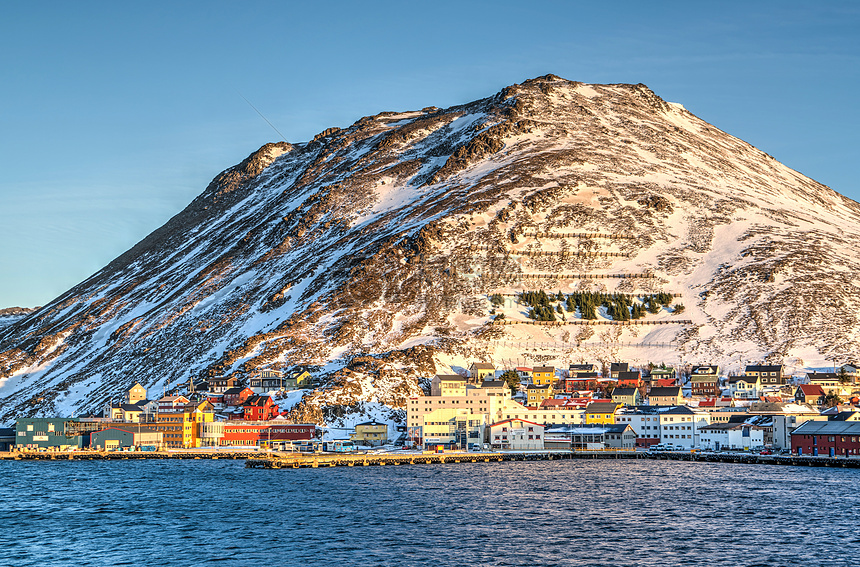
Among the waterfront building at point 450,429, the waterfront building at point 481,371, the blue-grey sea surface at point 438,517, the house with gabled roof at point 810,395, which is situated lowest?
the blue-grey sea surface at point 438,517

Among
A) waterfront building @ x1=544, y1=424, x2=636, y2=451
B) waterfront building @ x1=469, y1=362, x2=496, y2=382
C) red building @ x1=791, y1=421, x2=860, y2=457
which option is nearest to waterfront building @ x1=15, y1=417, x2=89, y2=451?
waterfront building @ x1=469, y1=362, x2=496, y2=382

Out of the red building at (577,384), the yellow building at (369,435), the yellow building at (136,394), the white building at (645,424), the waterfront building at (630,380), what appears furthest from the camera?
the yellow building at (136,394)

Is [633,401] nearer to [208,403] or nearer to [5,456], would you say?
[208,403]

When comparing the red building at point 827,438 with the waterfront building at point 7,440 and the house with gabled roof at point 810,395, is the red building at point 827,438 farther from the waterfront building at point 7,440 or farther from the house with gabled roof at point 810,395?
the waterfront building at point 7,440

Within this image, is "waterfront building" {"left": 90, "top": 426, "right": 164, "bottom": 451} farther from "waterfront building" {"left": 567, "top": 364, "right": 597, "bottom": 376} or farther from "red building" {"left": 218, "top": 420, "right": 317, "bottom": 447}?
"waterfront building" {"left": 567, "top": 364, "right": 597, "bottom": 376}

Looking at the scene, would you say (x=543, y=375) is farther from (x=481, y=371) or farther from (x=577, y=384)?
(x=481, y=371)

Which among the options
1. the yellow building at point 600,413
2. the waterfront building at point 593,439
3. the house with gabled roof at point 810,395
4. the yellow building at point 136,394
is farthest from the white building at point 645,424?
the yellow building at point 136,394
